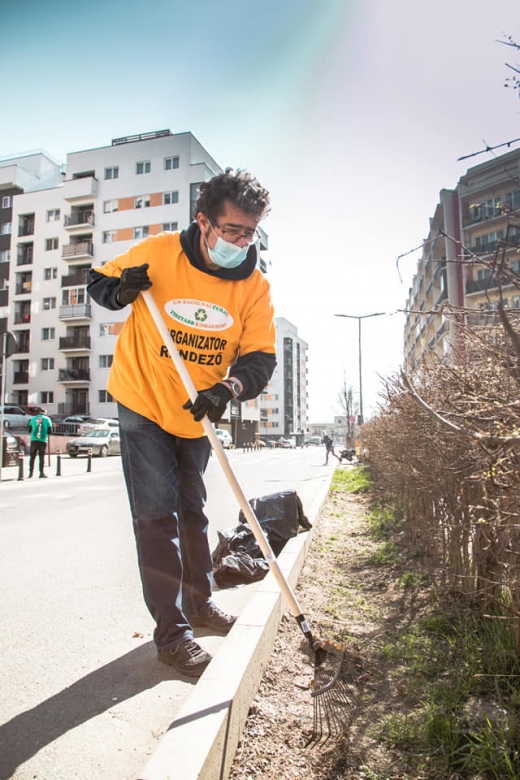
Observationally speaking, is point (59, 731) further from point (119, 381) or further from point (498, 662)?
point (498, 662)

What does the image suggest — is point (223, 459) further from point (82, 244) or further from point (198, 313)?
point (82, 244)

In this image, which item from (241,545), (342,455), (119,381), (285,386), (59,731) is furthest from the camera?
(285,386)

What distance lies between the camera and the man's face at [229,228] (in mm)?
2730

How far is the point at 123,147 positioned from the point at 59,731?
47669mm

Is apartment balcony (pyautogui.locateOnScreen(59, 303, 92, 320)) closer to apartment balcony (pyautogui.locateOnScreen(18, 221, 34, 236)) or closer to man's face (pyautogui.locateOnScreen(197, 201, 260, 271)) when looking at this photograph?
apartment balcony (pyautogui.locateOnScreen(18, 221, 34, 236))

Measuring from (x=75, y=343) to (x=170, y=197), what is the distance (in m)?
13.8

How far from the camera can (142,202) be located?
43062 millimetres

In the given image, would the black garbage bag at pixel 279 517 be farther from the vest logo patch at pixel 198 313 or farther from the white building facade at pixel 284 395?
the white building facade at pixel 284 395

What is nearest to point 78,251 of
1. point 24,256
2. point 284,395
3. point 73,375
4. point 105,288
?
point 24,256

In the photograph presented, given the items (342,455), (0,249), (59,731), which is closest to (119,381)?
(59,731)

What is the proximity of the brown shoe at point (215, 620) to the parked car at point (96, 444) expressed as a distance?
2329 cm

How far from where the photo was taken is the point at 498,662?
7.56ft

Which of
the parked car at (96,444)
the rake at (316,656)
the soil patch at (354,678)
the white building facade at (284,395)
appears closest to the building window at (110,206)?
the parked car at (96,444)

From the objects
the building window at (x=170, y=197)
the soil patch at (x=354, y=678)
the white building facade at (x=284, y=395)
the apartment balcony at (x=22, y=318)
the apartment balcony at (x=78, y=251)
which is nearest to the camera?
the soil patch at (x=354, y=678)
